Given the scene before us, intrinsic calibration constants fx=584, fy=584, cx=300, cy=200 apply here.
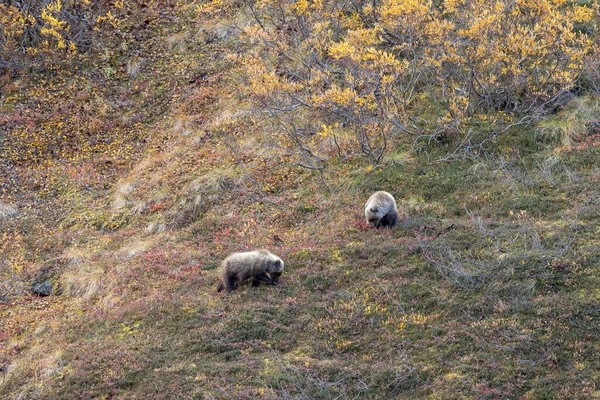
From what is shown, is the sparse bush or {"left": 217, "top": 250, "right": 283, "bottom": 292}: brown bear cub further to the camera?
the sparse bush

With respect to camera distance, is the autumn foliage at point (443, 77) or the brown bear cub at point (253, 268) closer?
the brown bear cub at point (253, 268)

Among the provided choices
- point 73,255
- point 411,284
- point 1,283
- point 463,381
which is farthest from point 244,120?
point 463,381

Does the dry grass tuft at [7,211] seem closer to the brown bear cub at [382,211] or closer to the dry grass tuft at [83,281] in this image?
the dry grass tuft at [83,281]

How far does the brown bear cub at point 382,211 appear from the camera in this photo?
1411 cm

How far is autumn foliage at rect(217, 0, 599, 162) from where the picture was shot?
16.3 meters

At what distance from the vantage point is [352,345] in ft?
34.7

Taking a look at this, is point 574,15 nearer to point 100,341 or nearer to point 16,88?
point 100,341

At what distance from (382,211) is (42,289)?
933cm

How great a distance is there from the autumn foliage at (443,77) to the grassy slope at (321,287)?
1195 mm

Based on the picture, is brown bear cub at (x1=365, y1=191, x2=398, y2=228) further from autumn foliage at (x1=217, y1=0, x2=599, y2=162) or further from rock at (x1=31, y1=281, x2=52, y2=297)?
rock at (x1=31, y1=281, x2=52, y2=297)

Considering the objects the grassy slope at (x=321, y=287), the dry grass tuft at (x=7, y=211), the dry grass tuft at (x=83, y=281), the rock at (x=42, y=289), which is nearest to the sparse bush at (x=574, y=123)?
the grassy slope at (x=321, y=287)

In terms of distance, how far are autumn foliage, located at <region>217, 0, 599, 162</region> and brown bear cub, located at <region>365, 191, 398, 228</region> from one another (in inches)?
105

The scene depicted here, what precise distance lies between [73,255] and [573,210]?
1331 centimetres

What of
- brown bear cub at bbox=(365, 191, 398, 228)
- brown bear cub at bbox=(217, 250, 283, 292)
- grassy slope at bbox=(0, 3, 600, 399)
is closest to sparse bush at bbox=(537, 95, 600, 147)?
grassy slope at bbox=(0, 3, 600, 399)
